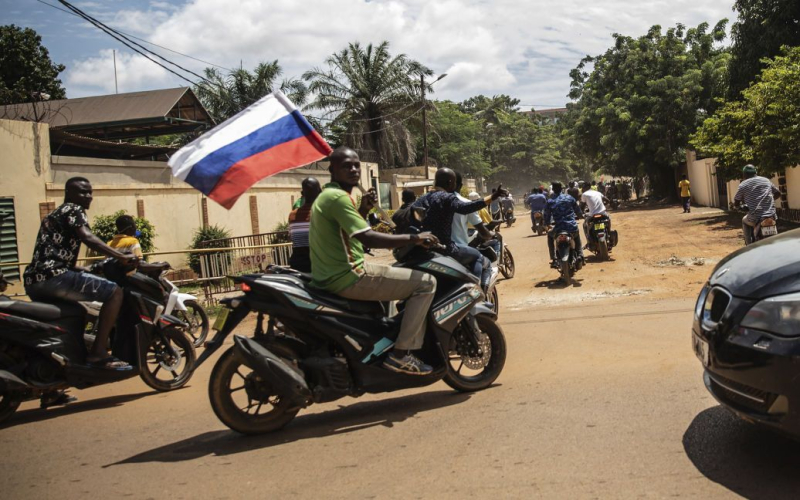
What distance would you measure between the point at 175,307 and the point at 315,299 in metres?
4.38

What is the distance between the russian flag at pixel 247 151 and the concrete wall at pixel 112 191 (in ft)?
40.6

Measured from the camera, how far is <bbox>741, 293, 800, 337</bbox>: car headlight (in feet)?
10.8

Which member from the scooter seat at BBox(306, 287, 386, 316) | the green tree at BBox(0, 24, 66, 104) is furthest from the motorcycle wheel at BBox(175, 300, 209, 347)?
the green tree at BBox(0, 24, 66, 104)

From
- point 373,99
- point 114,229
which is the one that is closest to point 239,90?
point 373,99

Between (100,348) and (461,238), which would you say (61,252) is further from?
(461,238)

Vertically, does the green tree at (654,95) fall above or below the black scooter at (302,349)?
above

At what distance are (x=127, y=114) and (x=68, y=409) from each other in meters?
21.9

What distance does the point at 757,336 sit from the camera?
3.40 m

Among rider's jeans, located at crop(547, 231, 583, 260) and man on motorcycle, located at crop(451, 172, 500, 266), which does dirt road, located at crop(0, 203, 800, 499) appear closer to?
man on motorcycle, located at crop(451, 172, 500, 266)

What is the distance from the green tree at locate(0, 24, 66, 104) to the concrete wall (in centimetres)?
1576

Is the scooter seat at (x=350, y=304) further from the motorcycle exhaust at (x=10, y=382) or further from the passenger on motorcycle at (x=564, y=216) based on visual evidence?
the passenger on motorcycle at (x=564, y=216)

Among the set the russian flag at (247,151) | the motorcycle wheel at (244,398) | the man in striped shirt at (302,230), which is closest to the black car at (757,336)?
the motorcycle wheel at (244,398)

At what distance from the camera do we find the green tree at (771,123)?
18328 millimetres

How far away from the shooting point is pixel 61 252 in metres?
5.91
